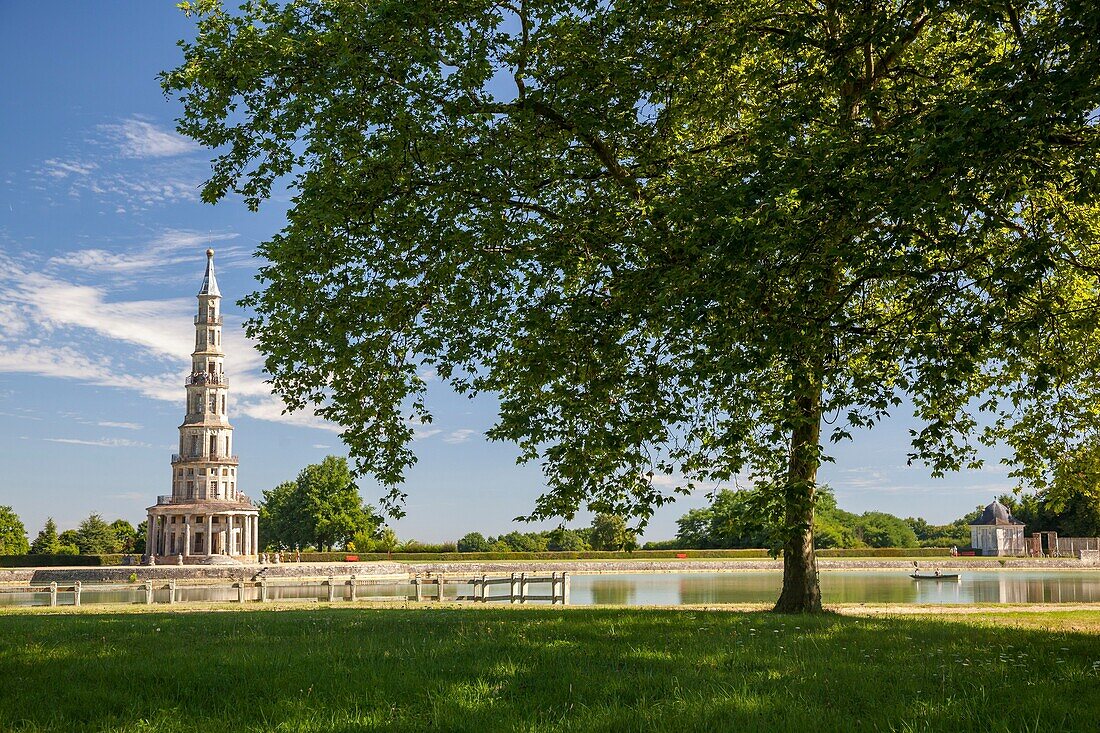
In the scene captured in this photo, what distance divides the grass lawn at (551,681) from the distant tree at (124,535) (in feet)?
339

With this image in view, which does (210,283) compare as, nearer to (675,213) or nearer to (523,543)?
(523,543)

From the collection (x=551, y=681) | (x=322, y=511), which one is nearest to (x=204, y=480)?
(x=322, y=511)

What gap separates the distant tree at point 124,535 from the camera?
106m

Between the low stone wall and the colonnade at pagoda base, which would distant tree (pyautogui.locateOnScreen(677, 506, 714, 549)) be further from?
the colonnade at pagoda base

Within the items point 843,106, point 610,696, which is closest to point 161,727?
point 610,696

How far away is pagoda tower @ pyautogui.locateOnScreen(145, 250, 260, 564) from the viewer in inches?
3494

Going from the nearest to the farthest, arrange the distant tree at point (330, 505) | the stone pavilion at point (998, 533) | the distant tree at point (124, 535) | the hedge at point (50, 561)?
the hedge at point (50, 561) < the stone pavilion at point (998, 533) < the distant tree at point (330, 505) < the distant tree at point (124, 535)

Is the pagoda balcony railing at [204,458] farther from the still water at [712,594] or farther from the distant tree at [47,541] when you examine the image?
the still water at [712,594]

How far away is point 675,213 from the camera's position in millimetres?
13062

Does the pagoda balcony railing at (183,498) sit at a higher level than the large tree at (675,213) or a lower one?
lower

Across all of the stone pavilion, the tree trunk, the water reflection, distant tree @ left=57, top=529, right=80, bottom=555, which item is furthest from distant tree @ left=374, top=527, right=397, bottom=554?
the tree trunk

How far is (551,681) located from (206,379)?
87.4 meters

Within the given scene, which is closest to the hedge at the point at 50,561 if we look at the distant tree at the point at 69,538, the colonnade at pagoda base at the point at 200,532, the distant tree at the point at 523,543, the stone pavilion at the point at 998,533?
the colonnade at pagoda base at the point at 200,532

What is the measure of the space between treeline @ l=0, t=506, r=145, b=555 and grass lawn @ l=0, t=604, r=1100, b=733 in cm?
9976
